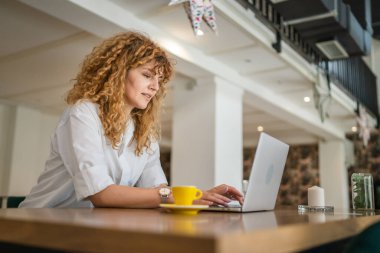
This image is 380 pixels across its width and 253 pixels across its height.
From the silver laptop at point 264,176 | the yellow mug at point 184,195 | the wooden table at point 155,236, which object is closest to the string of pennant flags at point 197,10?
the silver laptop at point 264,176

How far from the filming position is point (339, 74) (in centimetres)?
566

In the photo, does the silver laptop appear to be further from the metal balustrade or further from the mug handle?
the metal balustrade

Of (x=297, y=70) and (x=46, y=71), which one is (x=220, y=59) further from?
(x=46, y=71)

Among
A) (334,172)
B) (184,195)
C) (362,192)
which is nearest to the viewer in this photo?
(184,195)

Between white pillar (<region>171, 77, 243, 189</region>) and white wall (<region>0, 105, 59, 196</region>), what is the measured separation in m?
3.08

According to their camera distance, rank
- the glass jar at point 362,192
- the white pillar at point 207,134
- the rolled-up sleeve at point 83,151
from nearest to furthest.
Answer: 1. the rolled-up sleeve at point 83,151
2. the glass jar at point 362,192
3. the white pillar at point 207,134

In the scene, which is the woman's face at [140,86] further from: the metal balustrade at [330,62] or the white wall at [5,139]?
the white wall at [5,139]

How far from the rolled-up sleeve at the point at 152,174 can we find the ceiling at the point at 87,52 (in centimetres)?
158

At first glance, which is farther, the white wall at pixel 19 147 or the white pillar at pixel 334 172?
the white pillar at pixel 334 172

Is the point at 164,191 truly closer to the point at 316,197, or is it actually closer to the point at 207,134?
the point at 316,197

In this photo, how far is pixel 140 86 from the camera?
1.50 m

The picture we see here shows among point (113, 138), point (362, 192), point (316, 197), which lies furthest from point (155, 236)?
point (362, 192)

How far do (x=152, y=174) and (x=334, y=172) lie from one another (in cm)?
758

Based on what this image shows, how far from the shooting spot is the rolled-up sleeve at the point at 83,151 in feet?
3.71
